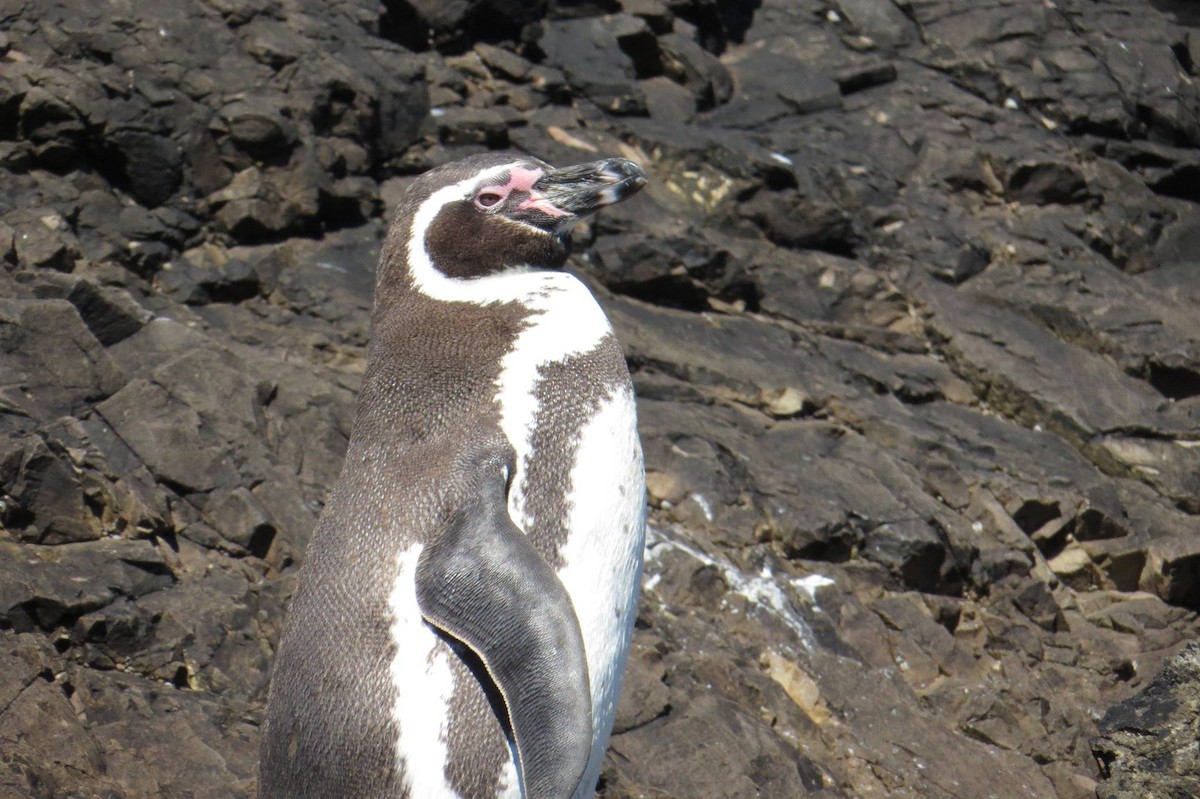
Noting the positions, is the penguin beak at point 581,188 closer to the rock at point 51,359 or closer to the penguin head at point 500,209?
the penguin head at point 500,209

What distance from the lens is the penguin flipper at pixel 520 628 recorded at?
2.87 metres

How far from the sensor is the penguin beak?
372 cm

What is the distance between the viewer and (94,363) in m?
4.99

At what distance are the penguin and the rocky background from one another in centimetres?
96

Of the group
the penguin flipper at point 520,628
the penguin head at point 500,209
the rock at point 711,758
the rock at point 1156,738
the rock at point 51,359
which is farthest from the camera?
the rock at point 51,359

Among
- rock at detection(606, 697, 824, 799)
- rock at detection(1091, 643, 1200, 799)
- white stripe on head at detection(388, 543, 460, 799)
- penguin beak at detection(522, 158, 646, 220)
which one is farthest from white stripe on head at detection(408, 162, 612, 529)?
rock at detection(1091, 643, 1200, 799)

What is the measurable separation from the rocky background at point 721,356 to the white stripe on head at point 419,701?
101 centimetres

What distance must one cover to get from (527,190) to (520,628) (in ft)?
4.38

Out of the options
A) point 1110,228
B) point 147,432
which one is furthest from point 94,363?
point 1110,228

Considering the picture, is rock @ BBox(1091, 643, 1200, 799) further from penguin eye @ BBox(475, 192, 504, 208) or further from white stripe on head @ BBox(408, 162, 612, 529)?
penguin eye @ BBox(475, 192, 504, 208)

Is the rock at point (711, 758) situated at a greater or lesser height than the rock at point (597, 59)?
lesser

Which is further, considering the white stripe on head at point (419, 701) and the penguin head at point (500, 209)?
the penguin head at point (500, 209)

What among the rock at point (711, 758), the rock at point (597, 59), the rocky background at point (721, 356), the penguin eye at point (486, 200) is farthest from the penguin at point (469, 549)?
the rock at point (597, 59)

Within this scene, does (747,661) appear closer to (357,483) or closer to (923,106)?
(357,483)
